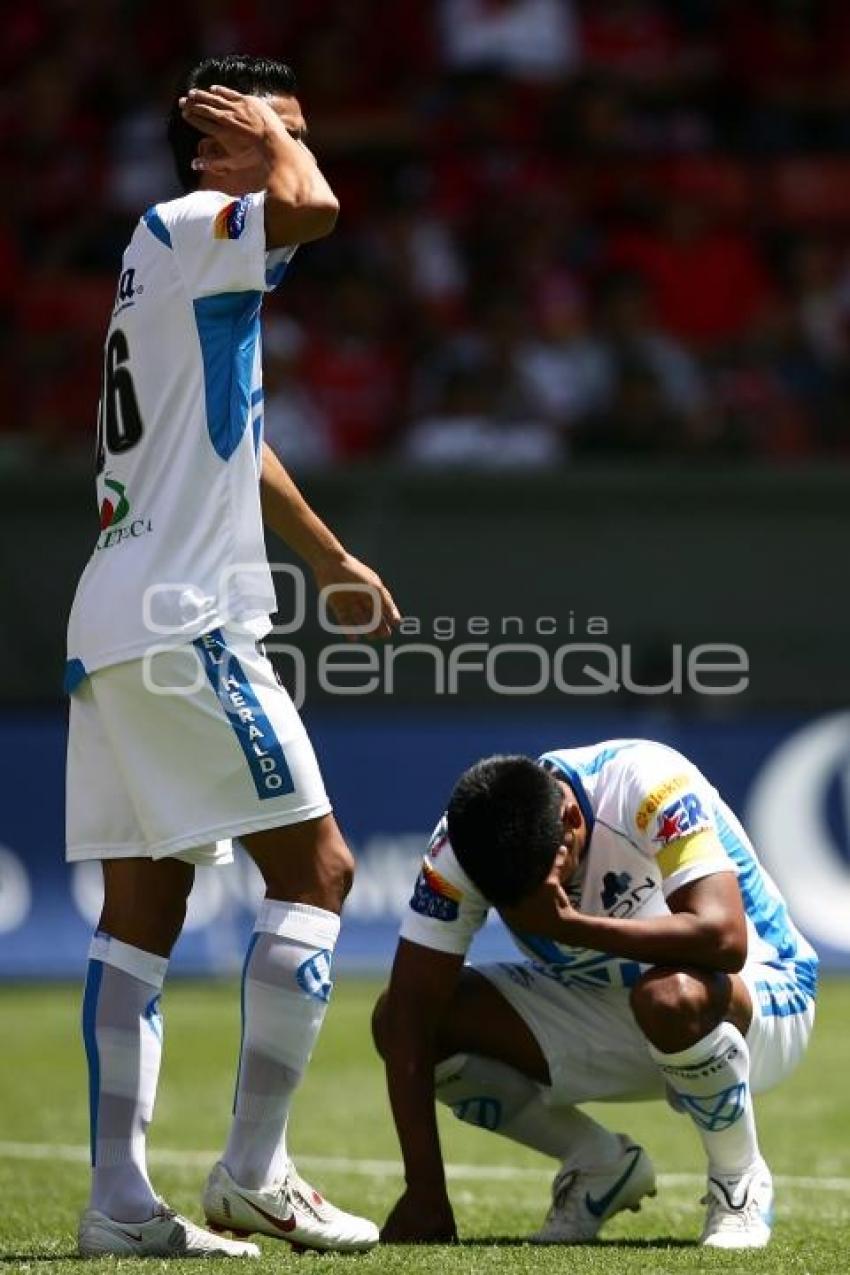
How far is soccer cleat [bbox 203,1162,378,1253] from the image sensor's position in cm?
435

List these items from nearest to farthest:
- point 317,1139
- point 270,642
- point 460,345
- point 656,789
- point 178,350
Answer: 1. point 178,350
2. point 656,789
3. point 317,1139
4. point 270,642
5. point 460,345

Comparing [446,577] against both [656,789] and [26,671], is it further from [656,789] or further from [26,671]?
[656,789]

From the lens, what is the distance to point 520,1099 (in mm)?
5055

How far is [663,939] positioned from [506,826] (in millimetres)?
408

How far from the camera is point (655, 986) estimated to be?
4.54 meters

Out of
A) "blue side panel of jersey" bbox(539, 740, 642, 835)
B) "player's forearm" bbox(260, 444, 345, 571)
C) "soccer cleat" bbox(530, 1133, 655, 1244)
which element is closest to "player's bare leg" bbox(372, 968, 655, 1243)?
"soccer cleat" bbox(530, 1133, 655, 1244)

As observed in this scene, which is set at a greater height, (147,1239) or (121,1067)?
(121,1067)

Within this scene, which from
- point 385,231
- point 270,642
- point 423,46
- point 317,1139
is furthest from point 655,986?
point 423,46

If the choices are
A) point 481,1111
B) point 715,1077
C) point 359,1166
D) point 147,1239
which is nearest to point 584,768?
point 715,1077

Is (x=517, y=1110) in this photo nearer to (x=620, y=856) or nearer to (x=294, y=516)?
(x=620, y=856)

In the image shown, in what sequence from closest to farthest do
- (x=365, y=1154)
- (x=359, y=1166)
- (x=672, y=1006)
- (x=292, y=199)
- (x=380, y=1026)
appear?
(x=292, y=199) → (x=672, y=1006) → (x=380, y=1026) → (x=359, y=1166) → (x=365, y=1154)

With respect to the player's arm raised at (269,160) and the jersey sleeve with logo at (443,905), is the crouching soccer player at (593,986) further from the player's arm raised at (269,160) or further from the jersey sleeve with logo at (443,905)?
the player's arm raised at (269,160)

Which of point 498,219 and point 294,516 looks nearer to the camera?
point 294,516

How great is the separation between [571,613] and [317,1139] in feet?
15.8
